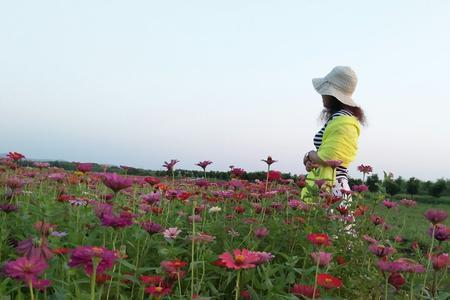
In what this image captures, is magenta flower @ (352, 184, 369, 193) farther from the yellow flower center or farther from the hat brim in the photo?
the yellow flower center

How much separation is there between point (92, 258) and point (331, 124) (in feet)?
8.01

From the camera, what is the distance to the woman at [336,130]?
3.31 meters

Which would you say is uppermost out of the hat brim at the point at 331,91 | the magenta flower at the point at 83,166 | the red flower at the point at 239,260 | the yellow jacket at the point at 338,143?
the hat brim at the point at 331,91

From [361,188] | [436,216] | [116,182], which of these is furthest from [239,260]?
[361,188]

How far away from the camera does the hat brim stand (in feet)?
11.5

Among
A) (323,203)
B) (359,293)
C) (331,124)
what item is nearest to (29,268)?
(359,293)

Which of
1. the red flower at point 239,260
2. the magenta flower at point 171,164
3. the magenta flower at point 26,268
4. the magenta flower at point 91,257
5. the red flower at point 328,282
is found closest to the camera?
the magenta flower at point 26,268

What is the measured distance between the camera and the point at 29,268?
1.10 metres

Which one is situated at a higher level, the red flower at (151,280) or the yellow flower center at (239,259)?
the yellow flower center at (239,259)

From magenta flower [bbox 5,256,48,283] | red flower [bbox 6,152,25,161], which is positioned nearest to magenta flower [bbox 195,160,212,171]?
red flower [bbox 6,152,25,161]

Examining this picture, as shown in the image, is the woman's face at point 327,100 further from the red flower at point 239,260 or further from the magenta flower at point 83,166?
the red flower at point 239,260

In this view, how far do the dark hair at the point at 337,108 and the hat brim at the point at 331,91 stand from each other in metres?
0.04

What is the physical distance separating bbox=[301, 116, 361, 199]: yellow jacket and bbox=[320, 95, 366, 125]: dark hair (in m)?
0.16

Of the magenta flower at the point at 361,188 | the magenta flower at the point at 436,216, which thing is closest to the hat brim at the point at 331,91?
the magenta flower at the point at 361,188
